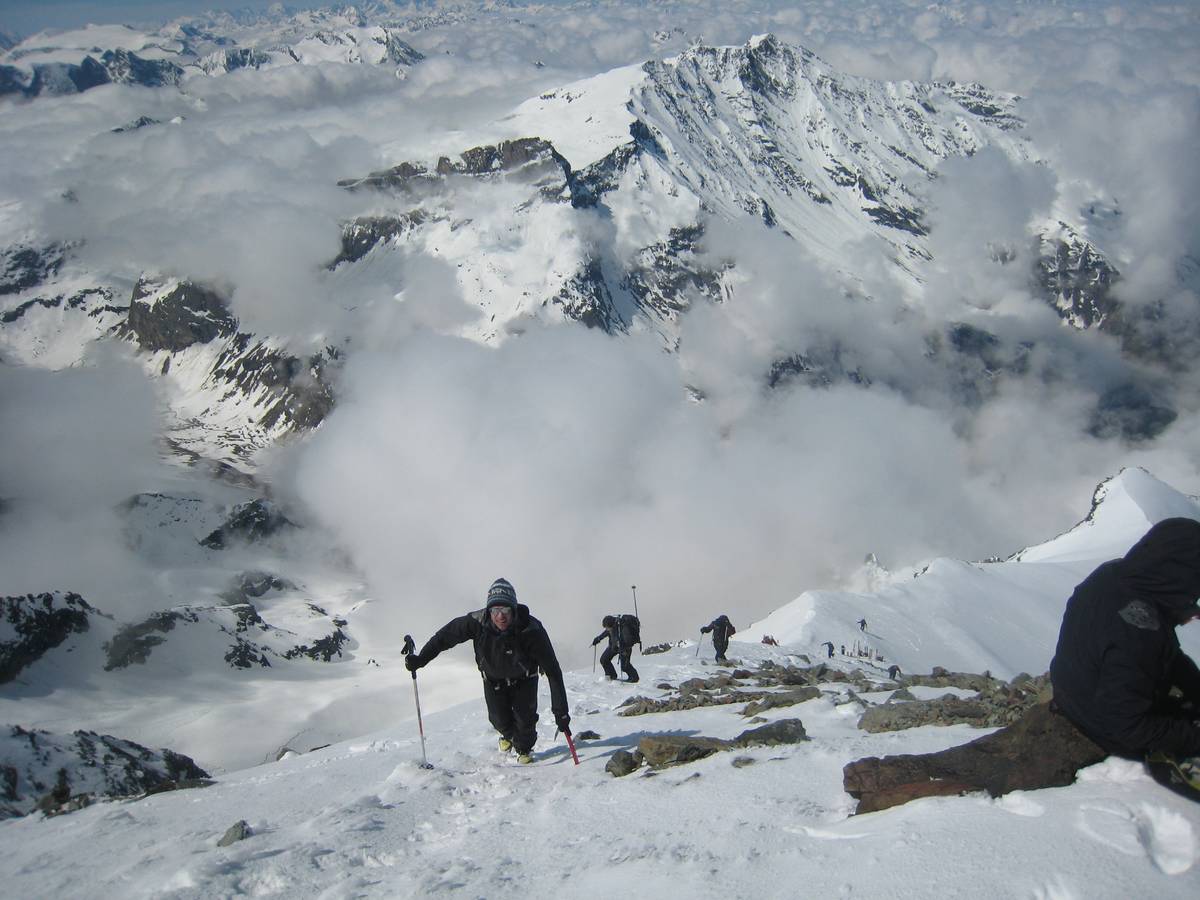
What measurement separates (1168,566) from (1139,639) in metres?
0.55

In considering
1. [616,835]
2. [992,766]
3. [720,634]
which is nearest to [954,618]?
[720,634]

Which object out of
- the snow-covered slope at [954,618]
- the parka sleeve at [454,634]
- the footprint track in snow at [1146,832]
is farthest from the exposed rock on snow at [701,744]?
the snow-covered slope at [954,618]

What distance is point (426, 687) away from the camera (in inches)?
4552

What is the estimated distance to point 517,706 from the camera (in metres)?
10.7

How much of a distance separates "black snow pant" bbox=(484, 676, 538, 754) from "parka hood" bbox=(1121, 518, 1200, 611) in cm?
695

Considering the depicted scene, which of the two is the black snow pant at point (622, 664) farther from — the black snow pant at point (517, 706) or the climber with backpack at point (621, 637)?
the black snow pant at point (517, 706)

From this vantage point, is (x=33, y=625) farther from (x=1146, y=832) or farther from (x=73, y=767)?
(x=1146, y=832)

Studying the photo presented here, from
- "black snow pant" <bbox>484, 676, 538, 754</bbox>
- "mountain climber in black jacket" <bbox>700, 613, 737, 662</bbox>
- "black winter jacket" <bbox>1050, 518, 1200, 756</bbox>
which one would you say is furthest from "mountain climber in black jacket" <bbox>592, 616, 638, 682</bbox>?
"black winter jacket" <bbox>1050, 518, 1200, 756</bbox>

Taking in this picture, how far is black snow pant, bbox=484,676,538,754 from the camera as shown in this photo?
34.7 feet

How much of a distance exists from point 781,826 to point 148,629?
11970cm

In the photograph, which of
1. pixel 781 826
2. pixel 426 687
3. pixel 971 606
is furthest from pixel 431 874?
pixel 426 687

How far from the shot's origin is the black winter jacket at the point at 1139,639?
5734 mm

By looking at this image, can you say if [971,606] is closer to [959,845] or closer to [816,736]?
[816,736]

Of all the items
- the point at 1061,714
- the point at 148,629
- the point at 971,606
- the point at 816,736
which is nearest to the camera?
the point at 1061,714
